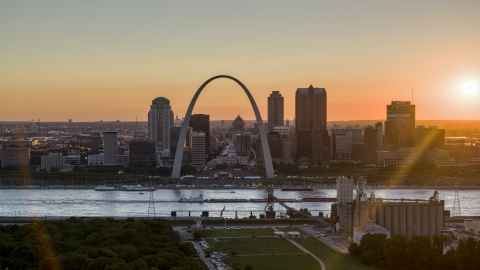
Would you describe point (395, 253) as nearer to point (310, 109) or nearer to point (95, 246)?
point (95, 246)

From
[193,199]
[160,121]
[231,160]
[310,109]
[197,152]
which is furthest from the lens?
[160,121]

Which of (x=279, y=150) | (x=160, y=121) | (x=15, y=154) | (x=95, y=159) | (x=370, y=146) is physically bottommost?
(x=95, y=159)

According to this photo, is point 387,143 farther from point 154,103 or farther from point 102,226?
point 102,226

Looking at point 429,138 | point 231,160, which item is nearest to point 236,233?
point 231,160

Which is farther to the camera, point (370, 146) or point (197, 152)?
point (370, 146)

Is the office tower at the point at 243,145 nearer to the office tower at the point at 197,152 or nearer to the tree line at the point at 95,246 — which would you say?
the office tower at the point at 197,152

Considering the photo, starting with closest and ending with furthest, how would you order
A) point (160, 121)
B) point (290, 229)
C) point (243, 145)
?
point (290, 229), point (243, 145), point (160, 121)

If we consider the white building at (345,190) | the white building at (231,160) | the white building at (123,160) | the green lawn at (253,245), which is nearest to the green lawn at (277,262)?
the green lawn at (253,245)

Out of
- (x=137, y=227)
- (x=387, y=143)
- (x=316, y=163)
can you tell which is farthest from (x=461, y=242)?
(x=387, y=143)
